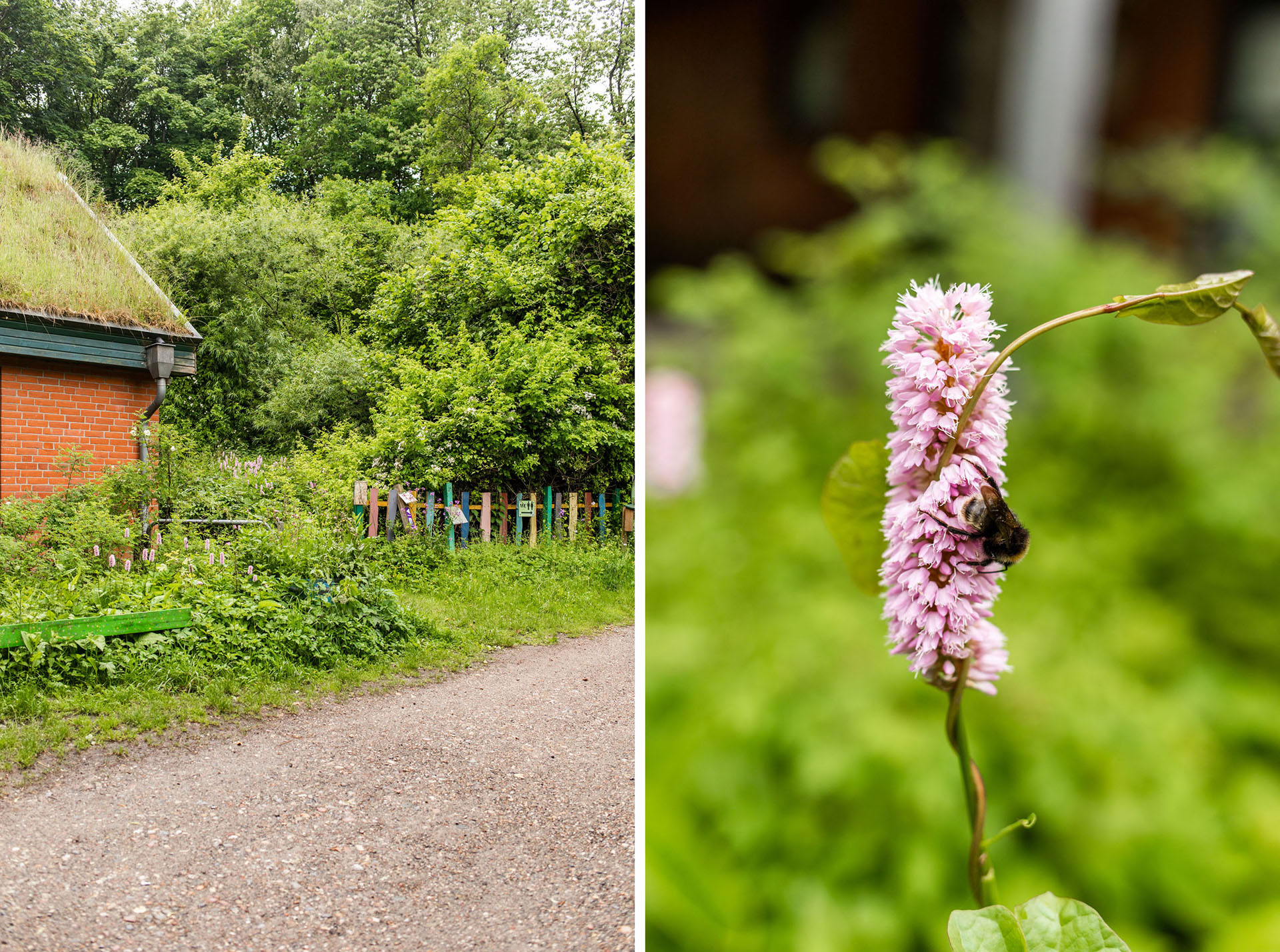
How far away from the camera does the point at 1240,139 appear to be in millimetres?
1554

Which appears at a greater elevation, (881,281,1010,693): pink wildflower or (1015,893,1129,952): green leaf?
(881,281,1010,693): pink wildflower

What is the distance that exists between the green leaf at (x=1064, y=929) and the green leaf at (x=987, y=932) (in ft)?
0.06

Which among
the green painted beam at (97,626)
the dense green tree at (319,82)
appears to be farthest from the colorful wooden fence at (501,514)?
the dense green tree at (319,82)

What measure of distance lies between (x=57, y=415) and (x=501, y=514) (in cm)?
106

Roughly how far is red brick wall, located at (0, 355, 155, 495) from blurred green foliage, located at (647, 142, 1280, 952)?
3.90 ft

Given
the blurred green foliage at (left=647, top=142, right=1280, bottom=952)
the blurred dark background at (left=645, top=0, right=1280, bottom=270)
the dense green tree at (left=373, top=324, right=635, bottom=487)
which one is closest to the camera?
the blurred green foliage at (left=647, top=142, right=1280, bottom=952)

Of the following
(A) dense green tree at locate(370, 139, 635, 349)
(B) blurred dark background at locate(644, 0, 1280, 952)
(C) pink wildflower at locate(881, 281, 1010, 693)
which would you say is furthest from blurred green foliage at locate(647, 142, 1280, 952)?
(A) dense green tree at locate(370, 139, 635, 349)

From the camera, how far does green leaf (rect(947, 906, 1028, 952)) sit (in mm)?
210

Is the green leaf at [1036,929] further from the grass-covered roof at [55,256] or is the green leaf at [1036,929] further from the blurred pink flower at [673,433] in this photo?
the grass-covered roof at [55,256]

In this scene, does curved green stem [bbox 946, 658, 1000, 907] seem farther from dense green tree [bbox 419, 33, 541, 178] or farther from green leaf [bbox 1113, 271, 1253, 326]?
dense green tree [bbox 419, 33, 541, 178]

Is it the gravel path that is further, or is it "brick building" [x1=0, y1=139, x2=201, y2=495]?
"brick building" [x1=0, y1=139, x2=201, y2=495]

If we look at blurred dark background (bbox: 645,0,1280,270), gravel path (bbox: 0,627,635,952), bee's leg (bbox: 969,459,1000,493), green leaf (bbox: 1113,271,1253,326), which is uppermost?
blurred dark background (bbox: 645,0,1280,270)

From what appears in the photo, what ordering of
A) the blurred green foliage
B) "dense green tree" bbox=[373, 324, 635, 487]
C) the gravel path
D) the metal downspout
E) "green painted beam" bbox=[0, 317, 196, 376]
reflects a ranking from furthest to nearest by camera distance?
1. "dense green tree" bbox=[373, 324, 635, 487]
2. the metal downspout
3. "green painted beam" bbox=[0, 317, 196, 376]
4. the gravel path
5. the blurred green foliage

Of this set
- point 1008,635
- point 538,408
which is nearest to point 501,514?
point 538,408
